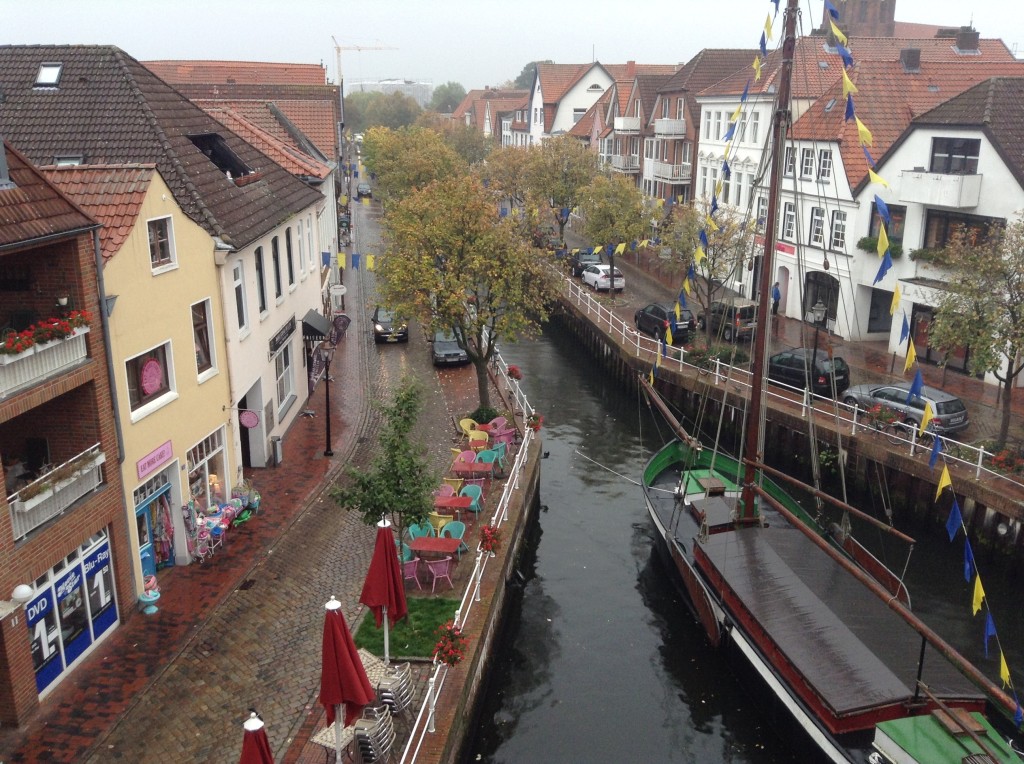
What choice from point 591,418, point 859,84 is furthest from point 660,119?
point 591,418

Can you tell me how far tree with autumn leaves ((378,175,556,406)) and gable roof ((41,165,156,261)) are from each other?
11289mm

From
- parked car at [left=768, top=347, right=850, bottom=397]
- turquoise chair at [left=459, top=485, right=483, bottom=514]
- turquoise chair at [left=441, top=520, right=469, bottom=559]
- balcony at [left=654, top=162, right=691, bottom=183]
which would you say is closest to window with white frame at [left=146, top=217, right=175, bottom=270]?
turquoise chair at [left=441, top=520, right=469, bottom=559]

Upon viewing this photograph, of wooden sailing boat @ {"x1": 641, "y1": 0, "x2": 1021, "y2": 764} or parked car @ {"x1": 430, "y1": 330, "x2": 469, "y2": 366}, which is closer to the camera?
wooden sailing boat @ {"x1": 641, "y1": 0, "x2": 1021, "y2": 764}

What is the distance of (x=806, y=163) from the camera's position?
4288cm

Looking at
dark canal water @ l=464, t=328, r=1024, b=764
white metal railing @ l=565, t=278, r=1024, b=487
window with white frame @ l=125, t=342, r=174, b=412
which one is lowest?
dark canal water @ l=464, t=328, r=1024, b=764

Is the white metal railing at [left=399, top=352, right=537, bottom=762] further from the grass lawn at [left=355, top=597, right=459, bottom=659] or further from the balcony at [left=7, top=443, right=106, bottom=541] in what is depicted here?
the balcony at [left=7, top=443, right=106, bottom=541]

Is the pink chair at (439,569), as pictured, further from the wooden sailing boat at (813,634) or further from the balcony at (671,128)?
the balcony at (671,128)

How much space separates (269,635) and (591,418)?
2149 centimetres

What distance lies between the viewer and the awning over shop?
31.3 metres

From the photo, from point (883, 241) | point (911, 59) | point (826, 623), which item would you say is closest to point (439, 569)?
point (826, 623)

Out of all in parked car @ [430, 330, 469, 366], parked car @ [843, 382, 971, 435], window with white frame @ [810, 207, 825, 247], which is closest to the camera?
parked car @ [843, 382, 971, 435]

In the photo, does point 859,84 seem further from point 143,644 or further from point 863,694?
point 143,644

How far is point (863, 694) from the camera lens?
15.3 meters

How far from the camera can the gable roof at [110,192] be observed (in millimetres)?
17312
